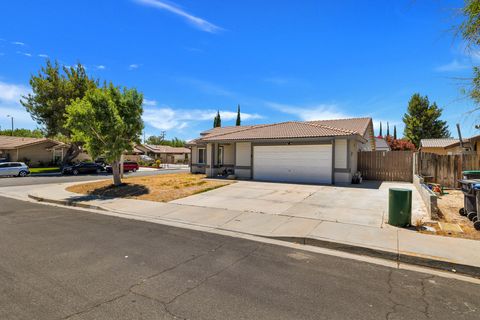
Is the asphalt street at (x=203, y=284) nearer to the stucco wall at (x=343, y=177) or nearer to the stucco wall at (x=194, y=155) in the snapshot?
the stucco wall at (x=343, y=177)

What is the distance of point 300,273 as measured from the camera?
492 centimetres

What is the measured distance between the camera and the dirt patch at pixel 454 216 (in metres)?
6.87

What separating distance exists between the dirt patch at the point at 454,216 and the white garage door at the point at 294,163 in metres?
6.58

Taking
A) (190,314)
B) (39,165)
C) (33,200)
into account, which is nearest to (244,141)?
(33,200)

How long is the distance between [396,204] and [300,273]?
429 centimetres

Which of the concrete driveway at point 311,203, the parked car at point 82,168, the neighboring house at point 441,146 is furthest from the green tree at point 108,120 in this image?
the neighboring house at point 441,146

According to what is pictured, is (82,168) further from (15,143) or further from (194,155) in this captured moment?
(194,155)

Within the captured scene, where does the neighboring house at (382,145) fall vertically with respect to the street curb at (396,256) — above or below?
A: above

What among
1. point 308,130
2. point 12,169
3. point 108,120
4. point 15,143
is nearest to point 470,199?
point 308,130

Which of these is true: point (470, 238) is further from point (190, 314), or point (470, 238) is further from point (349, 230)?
point (190, 314)

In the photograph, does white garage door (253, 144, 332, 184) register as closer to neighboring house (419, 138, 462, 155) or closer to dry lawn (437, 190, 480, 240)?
dry lawn (437, 190, 480, 240)

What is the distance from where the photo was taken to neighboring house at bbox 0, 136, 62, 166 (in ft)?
118

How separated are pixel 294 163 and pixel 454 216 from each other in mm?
10582

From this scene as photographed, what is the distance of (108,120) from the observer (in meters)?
15.5
